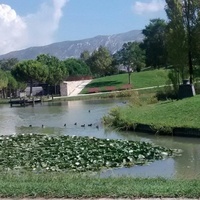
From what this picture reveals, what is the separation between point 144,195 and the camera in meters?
8.06

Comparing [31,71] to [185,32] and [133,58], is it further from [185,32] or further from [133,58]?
[185,32]

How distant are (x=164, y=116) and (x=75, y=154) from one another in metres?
10.2

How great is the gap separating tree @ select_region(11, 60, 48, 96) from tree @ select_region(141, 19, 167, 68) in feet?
73.0

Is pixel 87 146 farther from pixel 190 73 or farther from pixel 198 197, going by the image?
pixel 190 73

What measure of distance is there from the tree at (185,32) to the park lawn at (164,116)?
11852mm

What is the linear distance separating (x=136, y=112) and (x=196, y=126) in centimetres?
727

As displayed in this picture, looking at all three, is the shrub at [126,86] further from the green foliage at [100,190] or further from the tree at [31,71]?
the green foliage at [100,190]

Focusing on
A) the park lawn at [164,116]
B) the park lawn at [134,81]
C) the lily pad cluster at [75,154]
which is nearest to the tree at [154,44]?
the park lawn at [134,81]

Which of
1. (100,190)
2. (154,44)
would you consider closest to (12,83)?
(154,44)

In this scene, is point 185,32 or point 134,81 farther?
point 134,81

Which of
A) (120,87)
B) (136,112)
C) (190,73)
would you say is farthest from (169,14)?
(120,87)

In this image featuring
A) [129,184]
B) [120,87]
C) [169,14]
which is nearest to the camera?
[129,184]

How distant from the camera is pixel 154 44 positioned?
305 feet

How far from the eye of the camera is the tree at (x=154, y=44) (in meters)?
90.7
